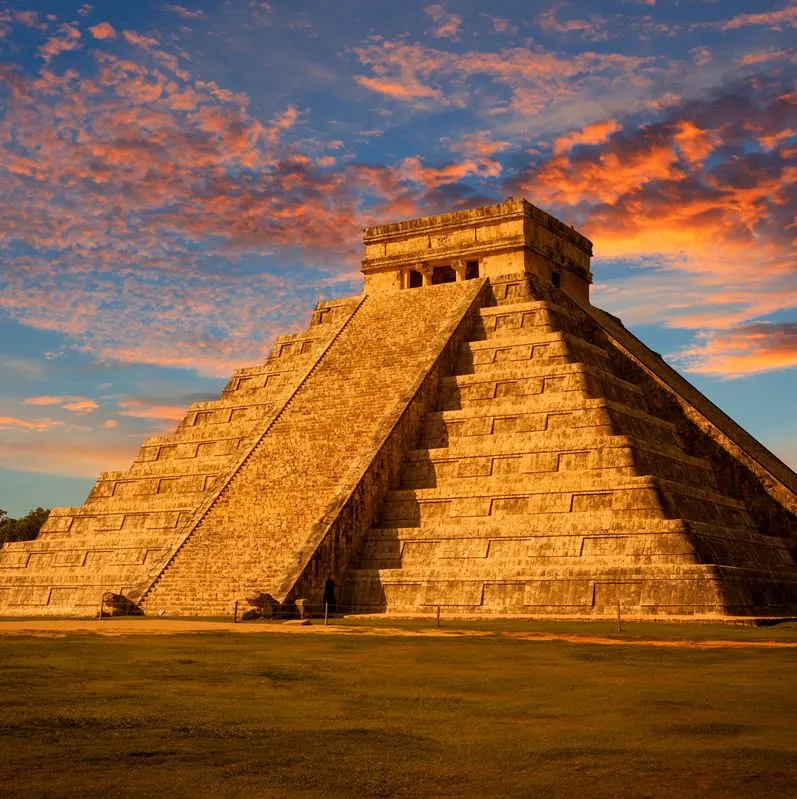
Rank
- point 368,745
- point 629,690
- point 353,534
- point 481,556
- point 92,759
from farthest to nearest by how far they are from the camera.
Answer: point 353,534, point 481,556, point 629,690, point 368,745, point 92,759

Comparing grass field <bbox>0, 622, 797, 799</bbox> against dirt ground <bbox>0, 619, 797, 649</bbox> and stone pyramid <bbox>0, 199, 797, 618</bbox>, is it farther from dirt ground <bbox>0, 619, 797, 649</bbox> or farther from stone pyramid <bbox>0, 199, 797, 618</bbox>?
stone pyramid <bbox>0, 199, 797, 618</bbox>

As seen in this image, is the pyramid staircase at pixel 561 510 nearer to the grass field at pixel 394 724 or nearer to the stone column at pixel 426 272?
the stone column at pixel 426 272

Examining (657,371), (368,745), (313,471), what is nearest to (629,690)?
(368,745)

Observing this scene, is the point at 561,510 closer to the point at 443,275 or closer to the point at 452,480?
the point at 452,480

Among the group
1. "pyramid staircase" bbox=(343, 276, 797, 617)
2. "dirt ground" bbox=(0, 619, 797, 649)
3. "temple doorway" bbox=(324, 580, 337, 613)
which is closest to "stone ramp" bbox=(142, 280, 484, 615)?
"temple doorway" bbox=(324, 580, 337, 613)

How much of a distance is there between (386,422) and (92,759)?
2452 centimetres

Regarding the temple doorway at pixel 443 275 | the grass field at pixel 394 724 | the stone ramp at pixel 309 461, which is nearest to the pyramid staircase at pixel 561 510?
the stone ramp at pixel 309 461

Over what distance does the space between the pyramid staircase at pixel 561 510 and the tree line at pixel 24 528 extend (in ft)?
127

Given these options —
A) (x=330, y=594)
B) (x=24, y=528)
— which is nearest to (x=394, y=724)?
(x=330, y=594)

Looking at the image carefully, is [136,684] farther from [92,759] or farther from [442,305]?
[442,305]

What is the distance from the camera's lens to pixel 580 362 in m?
32.9

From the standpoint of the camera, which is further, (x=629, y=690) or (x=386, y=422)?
(x=386, y=422)

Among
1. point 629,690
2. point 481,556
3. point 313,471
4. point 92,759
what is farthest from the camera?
point 313,471

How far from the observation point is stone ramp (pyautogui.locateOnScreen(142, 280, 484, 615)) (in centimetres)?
2880
